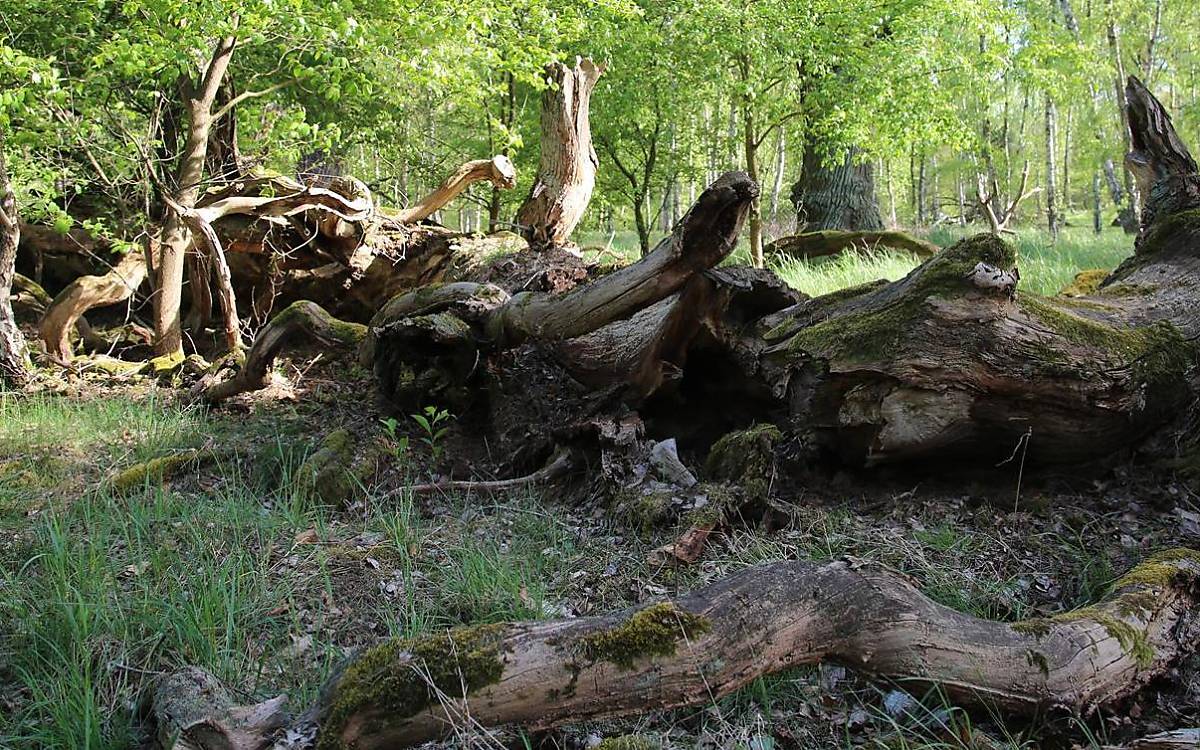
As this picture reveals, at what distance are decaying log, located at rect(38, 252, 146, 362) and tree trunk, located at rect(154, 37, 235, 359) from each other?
93cm

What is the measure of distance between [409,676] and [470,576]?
3.81 feet

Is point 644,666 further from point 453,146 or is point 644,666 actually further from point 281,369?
point 453,146

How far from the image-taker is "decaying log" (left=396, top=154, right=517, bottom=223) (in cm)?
934

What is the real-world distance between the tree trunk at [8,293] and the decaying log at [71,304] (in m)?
0.77

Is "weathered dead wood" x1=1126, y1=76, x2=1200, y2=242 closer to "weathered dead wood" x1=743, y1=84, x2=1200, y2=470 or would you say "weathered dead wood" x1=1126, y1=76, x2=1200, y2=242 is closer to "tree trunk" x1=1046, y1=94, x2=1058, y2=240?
"weathered dead wood" x1=743, y1=84, x2=1200, y2=470

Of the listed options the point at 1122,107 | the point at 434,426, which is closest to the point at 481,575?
the point at 434,426

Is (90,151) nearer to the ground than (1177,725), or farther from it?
farther from it

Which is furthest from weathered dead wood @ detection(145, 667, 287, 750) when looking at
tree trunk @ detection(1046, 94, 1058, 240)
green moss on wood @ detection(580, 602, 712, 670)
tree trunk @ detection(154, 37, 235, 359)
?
tree trunk @ detection(1046, 94, 1058, 240)

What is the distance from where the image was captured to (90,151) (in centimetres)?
800

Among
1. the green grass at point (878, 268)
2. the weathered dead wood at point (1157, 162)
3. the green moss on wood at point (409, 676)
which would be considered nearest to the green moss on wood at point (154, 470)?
the green moss on wood at point (409, 676)

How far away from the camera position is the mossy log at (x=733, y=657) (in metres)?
2.12

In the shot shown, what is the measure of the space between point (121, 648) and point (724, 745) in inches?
85.3

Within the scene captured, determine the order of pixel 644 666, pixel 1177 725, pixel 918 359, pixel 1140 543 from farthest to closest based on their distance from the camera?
pixel 918 359
pixel 1140 543
pixel 1177 725
pixel 644 666

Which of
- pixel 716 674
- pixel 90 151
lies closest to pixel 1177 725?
pixel 716 674
